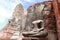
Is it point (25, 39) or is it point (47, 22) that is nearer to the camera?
point (25, 39)

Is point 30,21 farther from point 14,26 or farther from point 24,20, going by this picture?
point 14,26

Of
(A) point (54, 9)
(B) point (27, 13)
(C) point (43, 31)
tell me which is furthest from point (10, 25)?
(A) point (54, 9)

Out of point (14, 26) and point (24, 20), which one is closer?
point (14, 26)

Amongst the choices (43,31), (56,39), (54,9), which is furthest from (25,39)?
(54,9)

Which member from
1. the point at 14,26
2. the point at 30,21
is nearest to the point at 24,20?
the point at 30,21

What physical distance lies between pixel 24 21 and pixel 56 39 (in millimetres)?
1266

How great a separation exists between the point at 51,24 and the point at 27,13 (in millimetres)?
930

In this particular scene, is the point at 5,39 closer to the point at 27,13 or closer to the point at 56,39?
the point at 27,13

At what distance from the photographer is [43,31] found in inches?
252

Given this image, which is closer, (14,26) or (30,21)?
(14,26)

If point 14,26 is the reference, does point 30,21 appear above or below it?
above

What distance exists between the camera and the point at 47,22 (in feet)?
22.5

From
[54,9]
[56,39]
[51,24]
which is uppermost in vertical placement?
[54,9]

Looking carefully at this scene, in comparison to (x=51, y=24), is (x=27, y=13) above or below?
above
